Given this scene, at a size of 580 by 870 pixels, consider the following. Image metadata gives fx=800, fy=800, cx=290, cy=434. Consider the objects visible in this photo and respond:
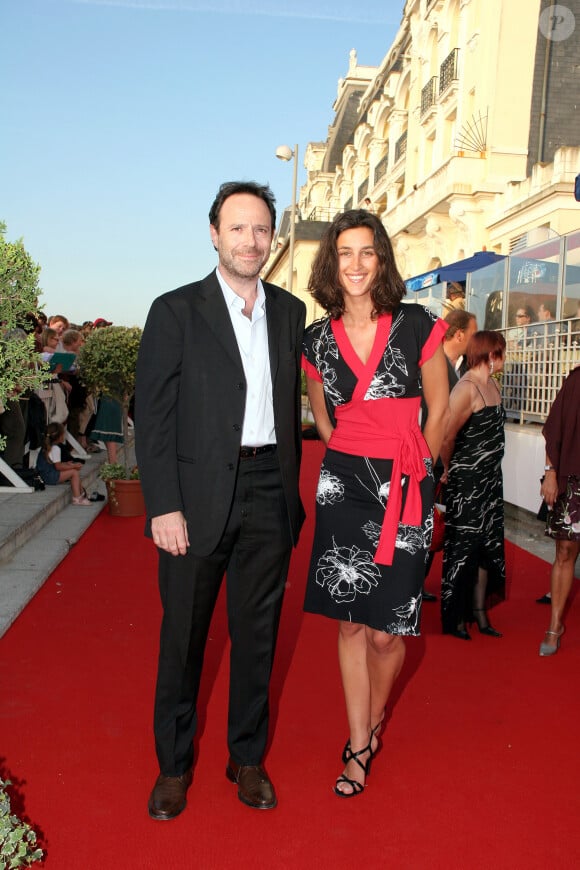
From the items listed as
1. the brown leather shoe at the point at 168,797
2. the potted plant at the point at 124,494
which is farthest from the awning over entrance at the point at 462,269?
the brown leather shoe at the point at 168,797

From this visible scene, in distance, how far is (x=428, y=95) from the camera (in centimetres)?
2447

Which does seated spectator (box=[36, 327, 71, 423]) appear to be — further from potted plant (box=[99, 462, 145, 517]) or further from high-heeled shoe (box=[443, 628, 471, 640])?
high-heeled shoe (box=[443, 628, 471, 640])

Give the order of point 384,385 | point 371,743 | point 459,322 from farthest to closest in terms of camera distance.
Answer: point 459,322 → point 371,743 → point 384,385

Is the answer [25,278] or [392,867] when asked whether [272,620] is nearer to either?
[392,867]

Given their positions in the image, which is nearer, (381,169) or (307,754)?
(307,754)

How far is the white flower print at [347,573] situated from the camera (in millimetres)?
3080

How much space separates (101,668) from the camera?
14.1 ft

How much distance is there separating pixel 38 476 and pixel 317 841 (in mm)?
6870

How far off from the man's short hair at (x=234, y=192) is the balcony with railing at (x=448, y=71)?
2110 cm

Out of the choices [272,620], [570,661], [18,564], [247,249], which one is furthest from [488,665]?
[18,564]

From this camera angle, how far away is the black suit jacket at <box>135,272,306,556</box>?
9.07ft

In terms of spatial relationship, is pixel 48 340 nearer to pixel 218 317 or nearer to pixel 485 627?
pixel 485 627

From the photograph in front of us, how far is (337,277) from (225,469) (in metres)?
0.91

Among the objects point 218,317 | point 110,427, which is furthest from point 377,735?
point 110,427
